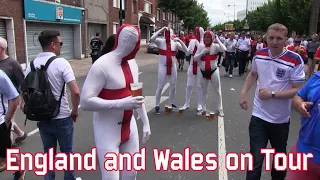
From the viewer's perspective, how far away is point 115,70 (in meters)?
2.70

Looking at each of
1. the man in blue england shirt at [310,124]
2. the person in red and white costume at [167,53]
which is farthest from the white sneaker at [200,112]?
the man in blue england shirt at [310,124]

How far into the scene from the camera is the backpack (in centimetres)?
320

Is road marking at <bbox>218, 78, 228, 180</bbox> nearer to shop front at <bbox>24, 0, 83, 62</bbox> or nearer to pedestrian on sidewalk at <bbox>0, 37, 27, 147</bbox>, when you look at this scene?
pedestrian on sidewalk at <bbox>0, 37, 27, 147</bbox>

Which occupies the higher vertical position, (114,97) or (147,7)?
(147,7)

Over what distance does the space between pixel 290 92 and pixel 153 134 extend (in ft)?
10.2

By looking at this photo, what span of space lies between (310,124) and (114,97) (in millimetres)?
1598

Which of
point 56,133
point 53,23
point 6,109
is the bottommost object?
point 56,133

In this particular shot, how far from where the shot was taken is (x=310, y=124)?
244 centimetres

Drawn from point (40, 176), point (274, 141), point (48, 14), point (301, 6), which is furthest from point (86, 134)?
point (301, 6)

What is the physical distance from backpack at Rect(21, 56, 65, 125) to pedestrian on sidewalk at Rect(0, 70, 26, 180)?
28 centimetres

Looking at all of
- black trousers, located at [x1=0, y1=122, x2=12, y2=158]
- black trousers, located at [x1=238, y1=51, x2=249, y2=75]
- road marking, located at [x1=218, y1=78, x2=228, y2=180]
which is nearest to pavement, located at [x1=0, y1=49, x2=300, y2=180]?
road marking, located at [x1=218, y1=78, x2=228, y2=180]

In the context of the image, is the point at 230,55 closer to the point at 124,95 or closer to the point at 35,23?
the point at 35,23

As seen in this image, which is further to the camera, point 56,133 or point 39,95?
point 56,133

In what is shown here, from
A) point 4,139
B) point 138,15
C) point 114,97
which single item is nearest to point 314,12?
point 114,97
